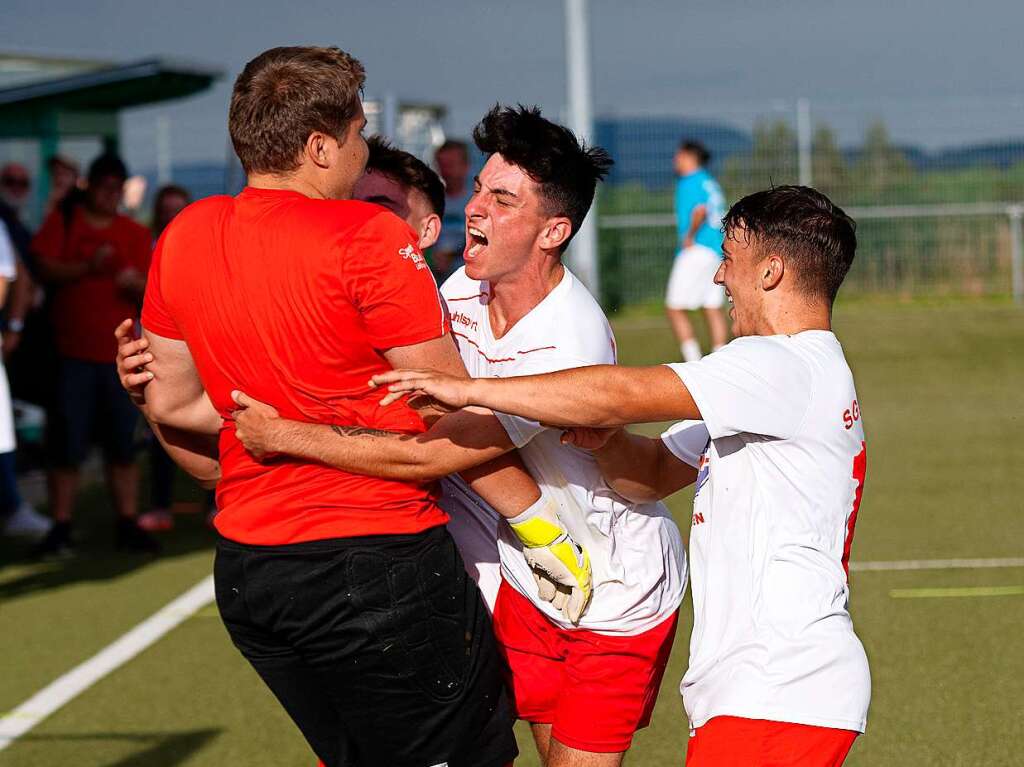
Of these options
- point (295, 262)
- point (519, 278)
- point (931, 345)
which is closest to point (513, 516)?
point (519, 278)

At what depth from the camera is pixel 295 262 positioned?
8.95 feet

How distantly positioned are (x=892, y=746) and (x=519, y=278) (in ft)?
8.34

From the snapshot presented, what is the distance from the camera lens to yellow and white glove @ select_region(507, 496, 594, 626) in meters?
3.18

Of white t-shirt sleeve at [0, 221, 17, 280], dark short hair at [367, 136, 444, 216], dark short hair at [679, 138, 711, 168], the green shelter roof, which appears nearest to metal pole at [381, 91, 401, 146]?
the green shelter roof

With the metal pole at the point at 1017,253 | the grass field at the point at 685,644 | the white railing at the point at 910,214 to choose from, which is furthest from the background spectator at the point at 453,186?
the metal pole at the point at 1017,253

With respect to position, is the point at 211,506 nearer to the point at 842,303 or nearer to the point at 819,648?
the point at 819,648

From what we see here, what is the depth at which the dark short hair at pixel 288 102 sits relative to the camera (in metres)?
2.80

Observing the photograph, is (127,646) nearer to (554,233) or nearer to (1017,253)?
(554,233)

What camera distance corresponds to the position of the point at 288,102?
2799 mm

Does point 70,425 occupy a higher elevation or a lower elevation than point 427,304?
lower

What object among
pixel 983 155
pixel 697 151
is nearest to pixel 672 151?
pixel 983 155

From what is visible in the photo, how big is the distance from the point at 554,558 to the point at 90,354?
5.94 m

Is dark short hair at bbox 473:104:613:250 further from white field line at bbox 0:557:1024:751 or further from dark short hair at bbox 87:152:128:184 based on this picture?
dark short hair at bbox 87:152:128:184

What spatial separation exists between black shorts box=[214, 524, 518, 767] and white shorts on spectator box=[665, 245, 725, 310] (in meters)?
12.7
